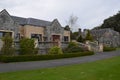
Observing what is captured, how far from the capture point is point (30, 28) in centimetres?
3750

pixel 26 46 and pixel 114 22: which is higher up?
pixel 114 22

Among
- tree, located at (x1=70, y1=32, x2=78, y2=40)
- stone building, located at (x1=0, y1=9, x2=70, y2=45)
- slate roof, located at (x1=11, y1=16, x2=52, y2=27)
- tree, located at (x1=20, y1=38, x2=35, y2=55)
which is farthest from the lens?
tree, located at (x1=70, y1=32, x2=78, y2=40)

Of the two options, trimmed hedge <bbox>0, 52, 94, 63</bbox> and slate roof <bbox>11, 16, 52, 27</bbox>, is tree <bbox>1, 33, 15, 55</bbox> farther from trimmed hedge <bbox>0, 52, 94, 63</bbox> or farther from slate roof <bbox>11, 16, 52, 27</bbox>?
slate roof <bbox>11, 16, 52, 27</bbox>

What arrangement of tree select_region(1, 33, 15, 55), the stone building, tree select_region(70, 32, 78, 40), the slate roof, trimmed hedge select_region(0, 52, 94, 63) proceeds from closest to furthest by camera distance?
trimmed hedge select_region(0, 52, 94, 63), tree select_region(1, 33, 15, 55), the stone building, the slate roof, tree select_region(70, 32, 78, 40)

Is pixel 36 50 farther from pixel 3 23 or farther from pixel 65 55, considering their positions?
pixel 3 23

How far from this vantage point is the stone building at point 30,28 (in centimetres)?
3228

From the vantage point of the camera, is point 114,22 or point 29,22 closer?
point 29,22

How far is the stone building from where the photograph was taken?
3228 cm

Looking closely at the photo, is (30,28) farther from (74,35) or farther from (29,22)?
(74,35)

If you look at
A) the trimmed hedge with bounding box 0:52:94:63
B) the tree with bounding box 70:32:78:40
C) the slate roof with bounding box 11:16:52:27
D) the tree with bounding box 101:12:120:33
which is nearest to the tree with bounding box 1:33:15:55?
the trimmed hedge with bounding box 0:52:94:63

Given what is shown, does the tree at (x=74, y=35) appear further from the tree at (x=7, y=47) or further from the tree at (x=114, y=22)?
the tree at (x=7, y=47)

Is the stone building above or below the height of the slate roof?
below

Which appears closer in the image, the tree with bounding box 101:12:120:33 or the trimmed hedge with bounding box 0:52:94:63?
the trimmed hedge with bounding box 0:52:94:63

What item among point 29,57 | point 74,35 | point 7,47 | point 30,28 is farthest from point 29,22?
point 74,35
